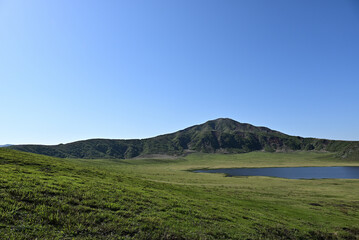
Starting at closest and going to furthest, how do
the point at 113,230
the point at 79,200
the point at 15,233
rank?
the point at 15,233
the point at 113,230
the point at 79,200

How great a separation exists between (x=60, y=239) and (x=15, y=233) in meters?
2.77

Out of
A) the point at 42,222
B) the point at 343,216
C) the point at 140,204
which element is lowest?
the point at 343,216

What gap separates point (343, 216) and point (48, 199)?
51.2 metres

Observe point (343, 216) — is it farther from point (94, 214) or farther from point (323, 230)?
point (94, 214)

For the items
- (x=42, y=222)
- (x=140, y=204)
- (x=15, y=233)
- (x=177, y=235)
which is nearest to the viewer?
(x=15, y=233)

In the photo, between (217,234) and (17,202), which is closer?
(17,202)

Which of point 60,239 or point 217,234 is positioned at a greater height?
point 60,239

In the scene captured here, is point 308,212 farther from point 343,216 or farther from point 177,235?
point 177,235

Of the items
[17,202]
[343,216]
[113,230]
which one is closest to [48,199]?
[17,202]

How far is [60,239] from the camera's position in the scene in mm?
12836

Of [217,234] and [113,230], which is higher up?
[113,230]

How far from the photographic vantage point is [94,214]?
17.4 metres

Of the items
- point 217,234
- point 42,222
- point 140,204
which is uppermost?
point 42,222

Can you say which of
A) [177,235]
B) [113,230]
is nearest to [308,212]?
[177,235]
